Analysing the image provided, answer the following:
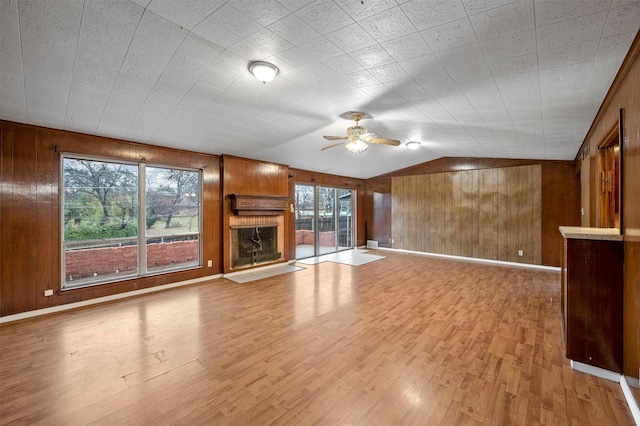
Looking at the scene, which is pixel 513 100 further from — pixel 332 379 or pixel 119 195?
pixel 119 195

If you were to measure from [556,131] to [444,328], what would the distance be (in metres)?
3.51

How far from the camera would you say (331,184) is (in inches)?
322

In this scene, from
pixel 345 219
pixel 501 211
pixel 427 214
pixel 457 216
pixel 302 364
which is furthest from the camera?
pixel 345 219

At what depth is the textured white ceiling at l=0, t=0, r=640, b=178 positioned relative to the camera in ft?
5.81

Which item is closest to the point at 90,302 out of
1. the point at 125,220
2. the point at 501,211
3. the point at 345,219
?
the point at 125,220

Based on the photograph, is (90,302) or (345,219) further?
(345,219)

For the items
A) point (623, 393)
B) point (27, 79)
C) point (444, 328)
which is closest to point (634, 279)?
point (623, 393)

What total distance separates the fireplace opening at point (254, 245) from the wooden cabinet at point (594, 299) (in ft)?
17.1

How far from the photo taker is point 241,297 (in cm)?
420

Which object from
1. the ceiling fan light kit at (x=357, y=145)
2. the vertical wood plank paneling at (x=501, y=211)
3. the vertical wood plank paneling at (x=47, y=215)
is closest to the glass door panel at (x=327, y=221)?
the ceiling fan light kit at (x=357, y=145)

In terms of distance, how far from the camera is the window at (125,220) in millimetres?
3887

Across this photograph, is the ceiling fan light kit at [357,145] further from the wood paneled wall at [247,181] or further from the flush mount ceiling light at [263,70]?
the wood paneled wall at [247,181]

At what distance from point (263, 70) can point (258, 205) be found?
3.71 meters

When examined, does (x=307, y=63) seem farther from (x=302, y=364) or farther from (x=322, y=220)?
(x=322, y=220)
